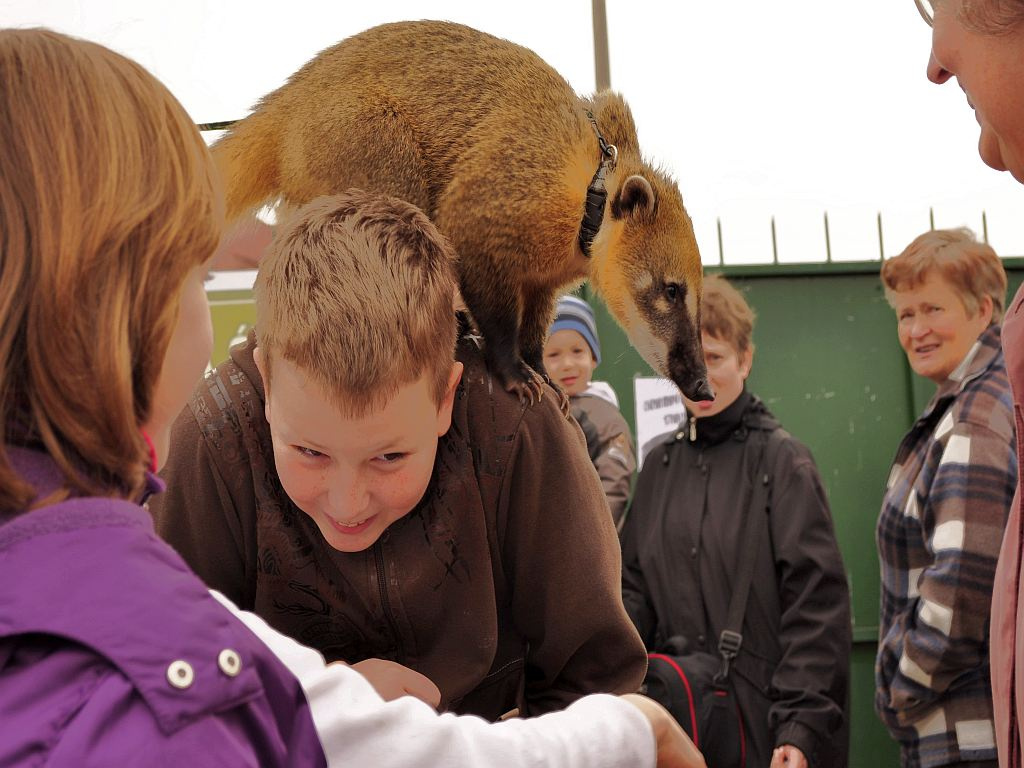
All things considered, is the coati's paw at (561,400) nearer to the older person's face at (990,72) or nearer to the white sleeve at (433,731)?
the white sleeve at (433,731)

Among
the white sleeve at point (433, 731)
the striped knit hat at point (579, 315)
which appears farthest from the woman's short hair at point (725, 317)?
the white sleeve at point (433, 731)

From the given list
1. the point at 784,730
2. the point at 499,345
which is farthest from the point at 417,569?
the point at 784,730

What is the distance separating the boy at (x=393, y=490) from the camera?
1012mm

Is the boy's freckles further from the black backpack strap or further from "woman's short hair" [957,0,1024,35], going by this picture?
the black backpack strap

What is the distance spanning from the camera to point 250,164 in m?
1.15

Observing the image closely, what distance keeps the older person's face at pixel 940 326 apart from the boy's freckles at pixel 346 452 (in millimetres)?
2014

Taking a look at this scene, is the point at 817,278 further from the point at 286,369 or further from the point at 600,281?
the point at 286,369

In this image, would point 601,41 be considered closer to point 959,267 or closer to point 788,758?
point 788,758

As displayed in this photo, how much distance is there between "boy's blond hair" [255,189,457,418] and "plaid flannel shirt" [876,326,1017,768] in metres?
1.49

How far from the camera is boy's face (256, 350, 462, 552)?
101cm

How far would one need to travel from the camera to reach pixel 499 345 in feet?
3.87

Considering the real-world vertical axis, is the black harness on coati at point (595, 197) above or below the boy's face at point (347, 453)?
above

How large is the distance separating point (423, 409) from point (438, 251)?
0.15 metres

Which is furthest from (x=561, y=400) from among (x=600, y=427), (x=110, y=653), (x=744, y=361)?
(x=744, y=361)
